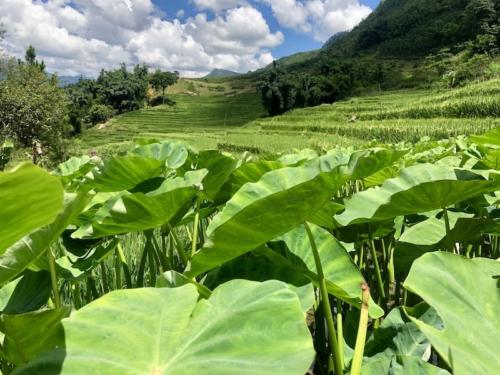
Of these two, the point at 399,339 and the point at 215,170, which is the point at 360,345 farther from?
the point at 215,170

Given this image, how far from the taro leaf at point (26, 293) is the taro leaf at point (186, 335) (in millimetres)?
334

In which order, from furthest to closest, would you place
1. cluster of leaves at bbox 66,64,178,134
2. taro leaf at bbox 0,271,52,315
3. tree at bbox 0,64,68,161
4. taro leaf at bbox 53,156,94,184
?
1. cluster of leaves at bbox 66,64,178,134
2. tree at bbox 0,64,68,161
3. taro leaf at bbox 53,156,94,184
4. taro leaf at bbox 0,271,52,315

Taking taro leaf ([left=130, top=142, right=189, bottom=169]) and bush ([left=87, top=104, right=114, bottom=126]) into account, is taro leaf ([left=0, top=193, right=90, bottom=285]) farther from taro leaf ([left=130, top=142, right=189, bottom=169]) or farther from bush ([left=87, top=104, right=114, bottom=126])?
bush ([left=87, top=104, right=114, bottom=126])

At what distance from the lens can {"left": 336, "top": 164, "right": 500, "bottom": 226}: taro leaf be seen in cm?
68

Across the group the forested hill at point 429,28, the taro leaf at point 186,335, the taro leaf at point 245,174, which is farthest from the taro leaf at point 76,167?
the forested hill at point 429,28

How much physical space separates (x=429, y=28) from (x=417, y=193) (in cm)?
5560

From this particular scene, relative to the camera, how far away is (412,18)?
58594mm

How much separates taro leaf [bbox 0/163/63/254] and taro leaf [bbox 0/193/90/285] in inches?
4.5

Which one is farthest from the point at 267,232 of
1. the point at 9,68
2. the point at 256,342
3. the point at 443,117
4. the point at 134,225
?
the point at 9,68

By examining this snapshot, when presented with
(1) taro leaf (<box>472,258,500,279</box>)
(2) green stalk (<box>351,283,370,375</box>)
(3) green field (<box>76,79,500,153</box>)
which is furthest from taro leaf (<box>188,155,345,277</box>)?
(3) green field (<box>76,79,500,153</box>)

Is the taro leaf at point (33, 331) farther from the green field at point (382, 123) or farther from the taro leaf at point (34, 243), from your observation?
the green field at point (382, 123)

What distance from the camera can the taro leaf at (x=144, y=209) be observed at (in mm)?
674

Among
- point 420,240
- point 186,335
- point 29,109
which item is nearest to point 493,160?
point 420,240

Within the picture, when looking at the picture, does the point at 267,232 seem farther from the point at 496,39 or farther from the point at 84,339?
the point at 496,39
